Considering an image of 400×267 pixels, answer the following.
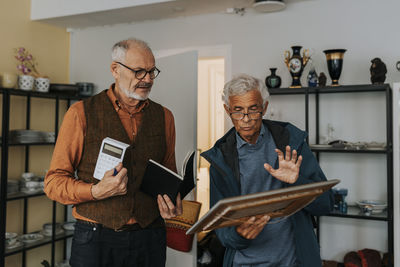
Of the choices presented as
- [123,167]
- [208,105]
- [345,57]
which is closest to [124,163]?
[123,167]

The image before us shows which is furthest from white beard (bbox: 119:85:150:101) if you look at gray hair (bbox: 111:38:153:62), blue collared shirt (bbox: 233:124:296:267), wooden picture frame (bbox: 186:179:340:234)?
wooden picture frame (bbox: 186:179:340:234)

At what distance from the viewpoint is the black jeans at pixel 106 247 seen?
1.73 metres

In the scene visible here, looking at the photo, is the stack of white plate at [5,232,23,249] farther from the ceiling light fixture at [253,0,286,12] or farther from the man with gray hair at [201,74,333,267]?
the ceiling light fixture at [253,0,286,12]

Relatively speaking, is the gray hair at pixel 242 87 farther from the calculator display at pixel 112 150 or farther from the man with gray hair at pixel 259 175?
the calculator display at pixel 112 150

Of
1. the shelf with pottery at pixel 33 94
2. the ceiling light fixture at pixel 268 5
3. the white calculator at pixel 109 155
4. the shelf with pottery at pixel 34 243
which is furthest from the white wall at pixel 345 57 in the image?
the shelf with pottery at pixel 34 243

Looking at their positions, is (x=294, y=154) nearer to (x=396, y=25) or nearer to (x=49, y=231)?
(x=396, y=25)

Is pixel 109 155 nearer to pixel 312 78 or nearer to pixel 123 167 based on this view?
pixel 123 167

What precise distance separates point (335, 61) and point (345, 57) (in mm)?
267

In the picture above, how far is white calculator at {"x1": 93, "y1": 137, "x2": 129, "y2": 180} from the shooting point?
1544 millimetres

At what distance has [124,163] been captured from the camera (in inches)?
69.5

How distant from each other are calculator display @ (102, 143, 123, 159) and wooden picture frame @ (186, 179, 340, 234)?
0.49 metres

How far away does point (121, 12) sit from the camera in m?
3.60

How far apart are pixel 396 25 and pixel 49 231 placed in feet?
12.1

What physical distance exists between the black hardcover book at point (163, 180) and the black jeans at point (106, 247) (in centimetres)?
26
